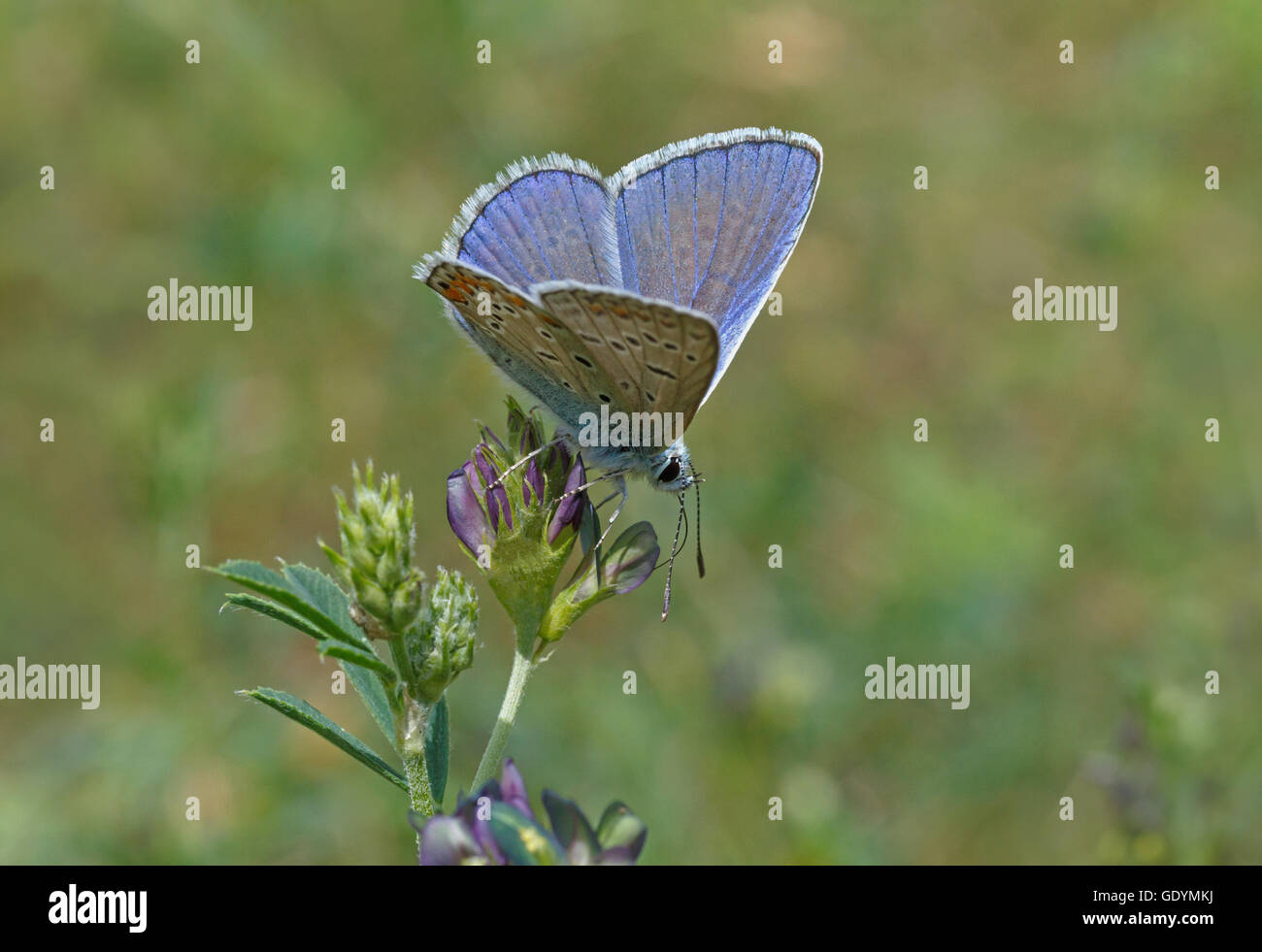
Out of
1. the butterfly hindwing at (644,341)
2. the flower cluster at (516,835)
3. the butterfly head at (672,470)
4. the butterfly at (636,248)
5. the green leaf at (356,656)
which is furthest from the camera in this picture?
the butterfly head at (672,470)

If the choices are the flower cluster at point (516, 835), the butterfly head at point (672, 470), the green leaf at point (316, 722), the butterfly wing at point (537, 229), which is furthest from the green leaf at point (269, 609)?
the butterfly wing at point (537, 229)

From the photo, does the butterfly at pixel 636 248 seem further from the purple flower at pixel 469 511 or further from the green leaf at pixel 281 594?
the green leaf at pixel 281 594

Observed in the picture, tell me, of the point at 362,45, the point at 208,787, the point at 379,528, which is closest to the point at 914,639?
the point at 208,787

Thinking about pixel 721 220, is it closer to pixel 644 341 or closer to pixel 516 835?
pixel 644 341

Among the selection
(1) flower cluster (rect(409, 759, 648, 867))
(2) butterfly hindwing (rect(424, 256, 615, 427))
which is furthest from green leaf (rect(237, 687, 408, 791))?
(2) butterfly hindwing (rect(424, 256, 615, 427))

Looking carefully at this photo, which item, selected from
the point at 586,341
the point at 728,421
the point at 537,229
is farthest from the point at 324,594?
the point at 728,421

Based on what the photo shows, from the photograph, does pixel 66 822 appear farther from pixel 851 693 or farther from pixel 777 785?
pixel 851 693
